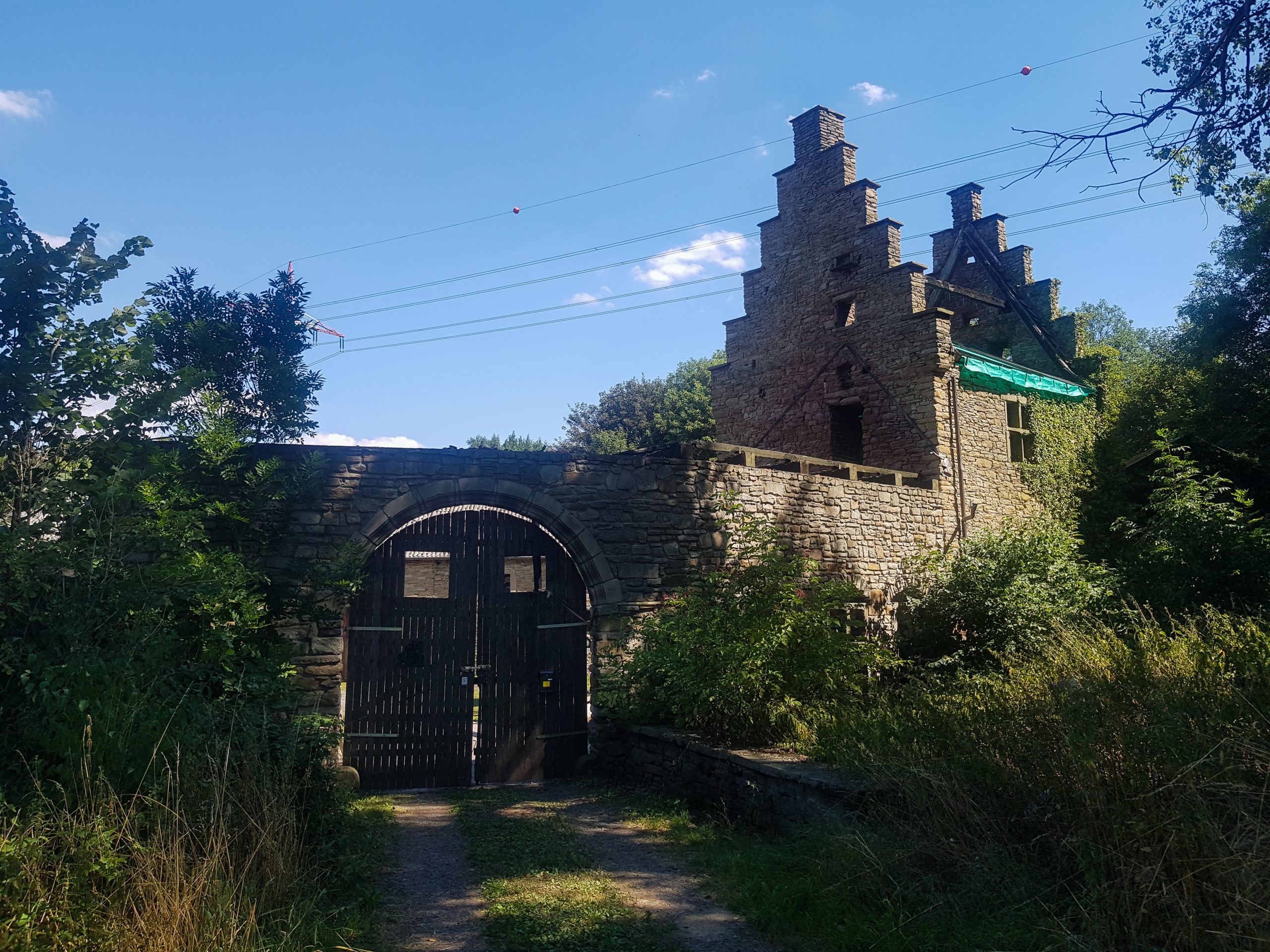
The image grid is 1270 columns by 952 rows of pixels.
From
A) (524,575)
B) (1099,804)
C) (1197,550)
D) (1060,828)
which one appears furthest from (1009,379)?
(1099,804)

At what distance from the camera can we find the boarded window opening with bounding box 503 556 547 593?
363 inches

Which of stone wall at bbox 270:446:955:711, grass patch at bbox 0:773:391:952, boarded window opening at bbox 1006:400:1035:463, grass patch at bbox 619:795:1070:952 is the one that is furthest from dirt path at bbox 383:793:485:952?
boarded window opening at bbox 1006:400:1035:463

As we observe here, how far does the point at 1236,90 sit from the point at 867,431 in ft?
30.3

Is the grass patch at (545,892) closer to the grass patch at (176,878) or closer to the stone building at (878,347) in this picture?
the grass patch at (176,878)

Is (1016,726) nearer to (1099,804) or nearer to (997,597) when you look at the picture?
(1099,804)

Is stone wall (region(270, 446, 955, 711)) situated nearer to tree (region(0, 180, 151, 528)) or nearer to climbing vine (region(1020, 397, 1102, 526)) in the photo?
tree (region(0, 180, 151, 528))

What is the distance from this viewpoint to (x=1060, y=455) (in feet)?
52.9

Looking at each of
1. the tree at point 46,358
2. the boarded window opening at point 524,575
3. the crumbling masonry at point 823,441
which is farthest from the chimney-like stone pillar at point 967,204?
the tree at point 46,358

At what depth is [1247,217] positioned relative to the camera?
14.7 m

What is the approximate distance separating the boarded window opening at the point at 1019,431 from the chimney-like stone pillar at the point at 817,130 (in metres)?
6.23

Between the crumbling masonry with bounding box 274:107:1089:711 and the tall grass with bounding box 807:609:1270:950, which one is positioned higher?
the crumbling masonry with bounding box 274:107:1089:711

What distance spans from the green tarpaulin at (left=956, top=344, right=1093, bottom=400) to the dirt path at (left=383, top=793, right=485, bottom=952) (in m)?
12.2

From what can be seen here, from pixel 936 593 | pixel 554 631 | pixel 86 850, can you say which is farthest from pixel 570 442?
pixel 86 850

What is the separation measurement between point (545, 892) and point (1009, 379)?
13956 millimetres
